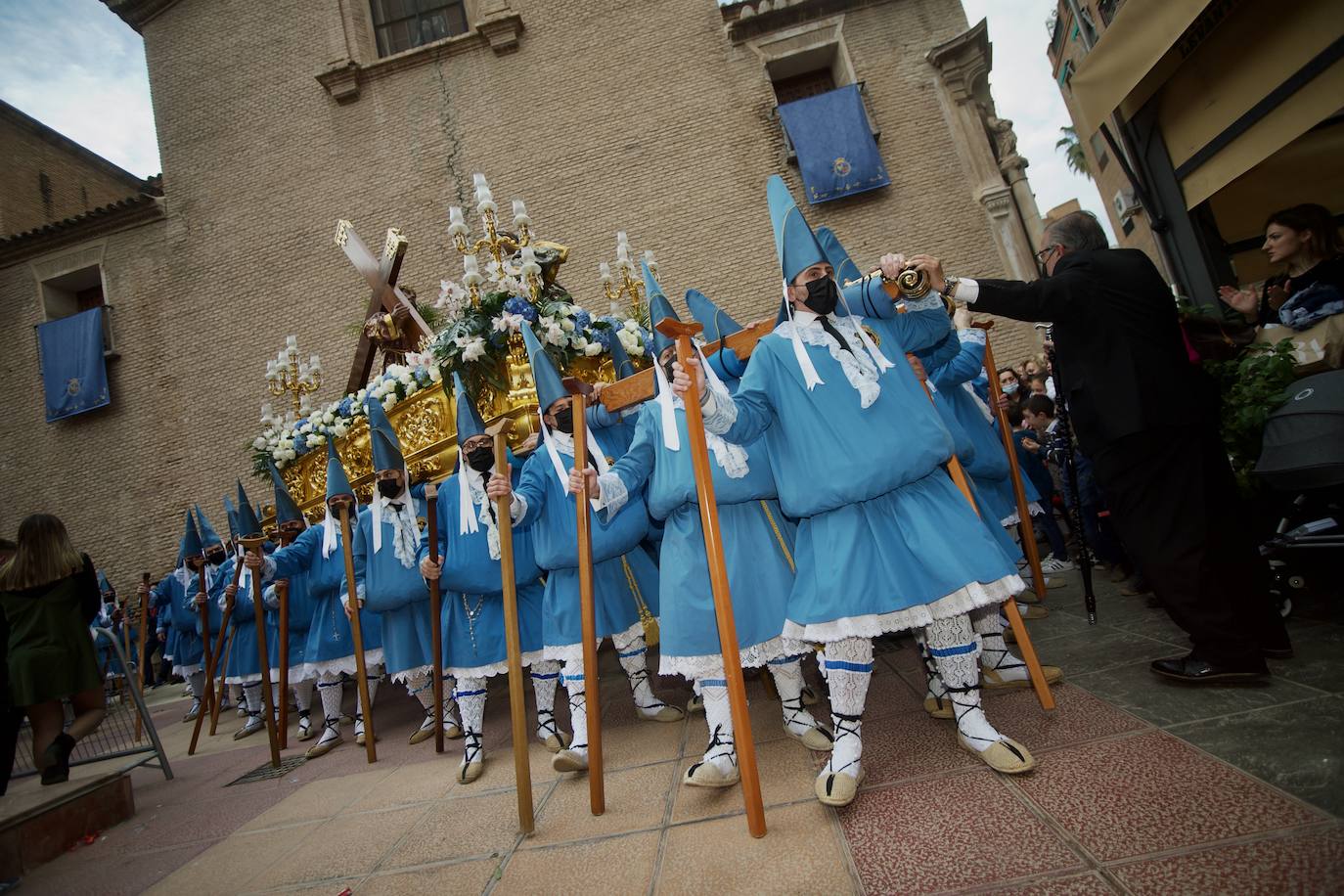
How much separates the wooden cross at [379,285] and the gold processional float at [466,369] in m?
0.02

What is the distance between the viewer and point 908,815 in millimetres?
2172

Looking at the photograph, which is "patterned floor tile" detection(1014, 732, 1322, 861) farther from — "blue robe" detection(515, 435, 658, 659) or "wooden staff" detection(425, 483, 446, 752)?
Result: "wooden staff" detection(425, 483, 446, 752)

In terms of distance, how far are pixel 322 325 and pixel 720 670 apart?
43.8ft

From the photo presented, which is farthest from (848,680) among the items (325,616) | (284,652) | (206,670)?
(206,670)

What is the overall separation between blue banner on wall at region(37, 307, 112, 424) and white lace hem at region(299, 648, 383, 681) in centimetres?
1242

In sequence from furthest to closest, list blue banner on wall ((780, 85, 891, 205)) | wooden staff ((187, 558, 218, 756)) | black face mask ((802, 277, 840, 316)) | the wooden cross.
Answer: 1. blue banner on wall ((780, 85, 891, 205))
2. the wooden cross
3. wooden staff ((187, 558, 218, 756))
4. black face mask ((802, 277, 840, 316))

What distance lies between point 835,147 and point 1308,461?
10812 mm

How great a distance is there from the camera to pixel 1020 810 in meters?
2.04

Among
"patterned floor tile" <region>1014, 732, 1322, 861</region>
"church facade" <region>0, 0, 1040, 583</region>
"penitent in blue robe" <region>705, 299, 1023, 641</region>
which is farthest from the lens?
"church facade" <region>0, 0, 1040, 583</region>

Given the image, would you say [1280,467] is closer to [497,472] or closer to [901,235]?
[497,472]

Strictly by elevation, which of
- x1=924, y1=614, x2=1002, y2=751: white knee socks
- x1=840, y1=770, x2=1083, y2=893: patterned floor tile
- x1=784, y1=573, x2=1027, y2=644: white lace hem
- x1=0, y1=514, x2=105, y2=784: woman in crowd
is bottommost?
x1=840, y1=770, x2=1083, y2=893: patterned floor tile

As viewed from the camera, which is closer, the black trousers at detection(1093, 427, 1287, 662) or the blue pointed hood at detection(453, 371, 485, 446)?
the black trousers at detection(1093, 427, 1287, 662)

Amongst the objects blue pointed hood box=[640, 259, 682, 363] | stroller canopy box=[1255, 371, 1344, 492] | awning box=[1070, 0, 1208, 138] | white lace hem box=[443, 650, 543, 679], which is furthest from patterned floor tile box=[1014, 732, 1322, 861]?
awning box=[1070, 0, 1208, 138]

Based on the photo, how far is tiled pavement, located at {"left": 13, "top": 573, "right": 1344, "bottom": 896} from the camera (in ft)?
5.70
